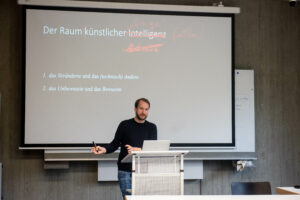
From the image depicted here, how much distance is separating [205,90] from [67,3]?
2.28 metres

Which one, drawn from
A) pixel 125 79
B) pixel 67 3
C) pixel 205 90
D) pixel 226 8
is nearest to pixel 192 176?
pixel 205 90

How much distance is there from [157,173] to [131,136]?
2.72 feet

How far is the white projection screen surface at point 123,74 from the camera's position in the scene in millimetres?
5734

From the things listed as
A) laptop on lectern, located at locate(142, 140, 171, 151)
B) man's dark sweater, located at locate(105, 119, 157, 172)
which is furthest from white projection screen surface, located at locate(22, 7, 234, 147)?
laptop on lectern, located at locate(142, 140, 171, 151)

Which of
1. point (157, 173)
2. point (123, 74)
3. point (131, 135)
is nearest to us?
point (157, 173)

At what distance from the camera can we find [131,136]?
14.6 feet

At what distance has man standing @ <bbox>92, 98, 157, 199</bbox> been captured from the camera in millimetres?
4348

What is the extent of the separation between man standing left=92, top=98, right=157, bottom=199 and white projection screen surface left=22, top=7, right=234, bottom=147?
4.47 feet

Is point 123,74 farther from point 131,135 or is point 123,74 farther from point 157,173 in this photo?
point 157,173

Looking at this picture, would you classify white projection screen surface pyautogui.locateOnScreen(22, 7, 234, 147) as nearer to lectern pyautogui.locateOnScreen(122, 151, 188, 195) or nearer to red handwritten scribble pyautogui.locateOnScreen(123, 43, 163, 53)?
red handwritten scribble pyautogui.locateOnScreen(123, 43, 163, 53)

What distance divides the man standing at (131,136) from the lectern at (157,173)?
1.94ft

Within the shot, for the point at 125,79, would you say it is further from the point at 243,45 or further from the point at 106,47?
the point at 243,45

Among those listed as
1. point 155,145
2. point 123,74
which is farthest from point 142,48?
point 155,145

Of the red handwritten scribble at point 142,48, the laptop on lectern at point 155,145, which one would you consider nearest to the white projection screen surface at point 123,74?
the red handwritten scribble at point 142,48
